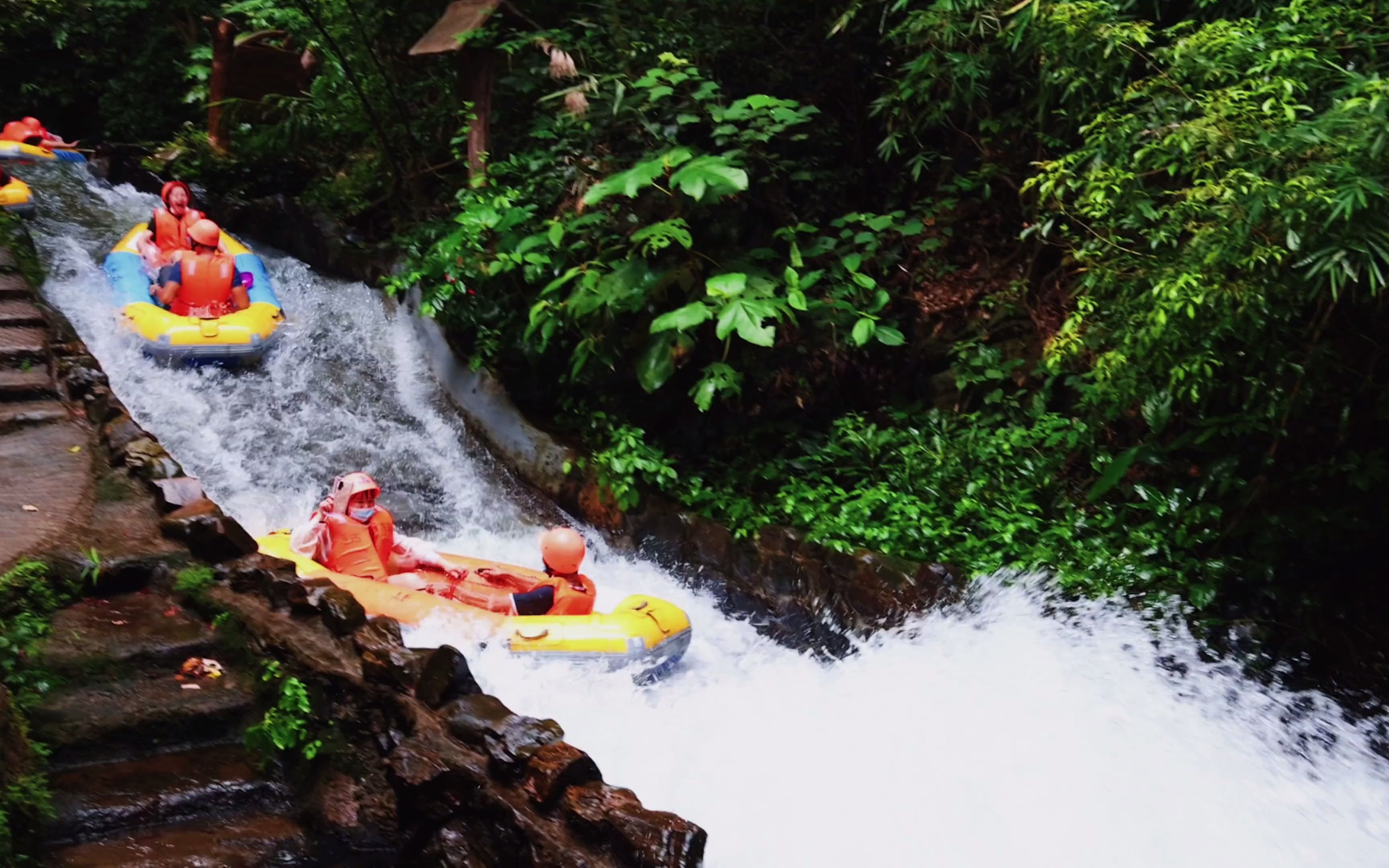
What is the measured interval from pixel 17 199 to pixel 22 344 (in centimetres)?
511

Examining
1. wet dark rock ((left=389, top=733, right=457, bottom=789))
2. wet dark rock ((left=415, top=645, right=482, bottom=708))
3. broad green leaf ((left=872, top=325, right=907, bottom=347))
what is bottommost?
wet dark rock ((left=389, top=733, right=457, bottom=789))

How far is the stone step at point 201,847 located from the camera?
2.92m

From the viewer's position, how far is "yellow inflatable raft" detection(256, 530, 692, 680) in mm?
4930

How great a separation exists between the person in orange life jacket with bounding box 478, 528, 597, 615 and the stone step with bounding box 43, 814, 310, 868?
2.01m

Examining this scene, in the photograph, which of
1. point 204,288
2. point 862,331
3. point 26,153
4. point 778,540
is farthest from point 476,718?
point 26,153

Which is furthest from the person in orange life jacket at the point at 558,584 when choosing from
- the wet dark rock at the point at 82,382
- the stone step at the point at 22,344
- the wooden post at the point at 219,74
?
the wooden post at the point at 219,74

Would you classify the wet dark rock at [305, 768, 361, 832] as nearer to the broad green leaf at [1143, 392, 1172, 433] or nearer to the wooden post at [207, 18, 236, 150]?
the broad green leaf at [1143, 392, 1172, 433]

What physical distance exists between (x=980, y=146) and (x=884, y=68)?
3.55 ft

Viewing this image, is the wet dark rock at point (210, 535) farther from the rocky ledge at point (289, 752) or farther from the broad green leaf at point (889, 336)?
the broad green leaf at point (889, 336)

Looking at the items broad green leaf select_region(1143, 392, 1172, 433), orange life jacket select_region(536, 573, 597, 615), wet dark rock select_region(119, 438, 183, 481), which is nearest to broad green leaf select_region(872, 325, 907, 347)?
broad green leaf select_region(1143, 392, 1172, 433)

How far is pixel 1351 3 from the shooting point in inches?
163

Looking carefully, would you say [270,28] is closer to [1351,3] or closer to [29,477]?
[29,477]

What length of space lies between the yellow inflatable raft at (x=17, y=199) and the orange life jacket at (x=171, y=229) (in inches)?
83.8

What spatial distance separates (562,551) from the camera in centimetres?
532
